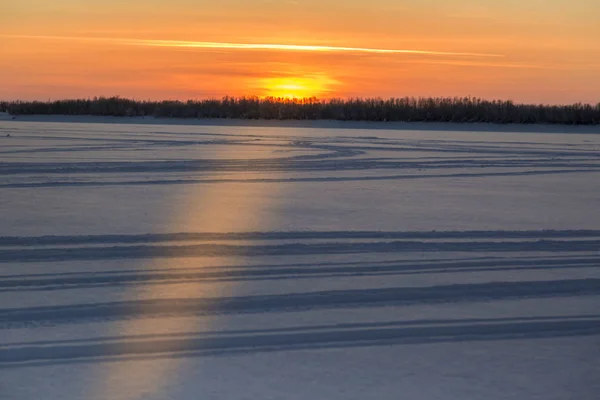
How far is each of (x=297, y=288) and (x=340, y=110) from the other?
2781cm

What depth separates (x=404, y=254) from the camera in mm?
6367

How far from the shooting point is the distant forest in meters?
30.7

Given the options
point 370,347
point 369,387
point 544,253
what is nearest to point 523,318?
point 370,347

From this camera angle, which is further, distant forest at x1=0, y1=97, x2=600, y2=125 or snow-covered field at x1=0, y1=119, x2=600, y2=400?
distant forest at x1=0, y1=97, x2=600, y2=125

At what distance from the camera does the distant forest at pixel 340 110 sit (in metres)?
30.7

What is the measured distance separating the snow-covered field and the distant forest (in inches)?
788

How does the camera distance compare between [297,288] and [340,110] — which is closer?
[297,288]

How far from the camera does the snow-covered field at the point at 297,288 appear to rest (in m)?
3.80

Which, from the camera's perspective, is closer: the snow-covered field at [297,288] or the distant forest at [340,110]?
the snow-covered field at [297,288]

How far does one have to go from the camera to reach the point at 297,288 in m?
5.32

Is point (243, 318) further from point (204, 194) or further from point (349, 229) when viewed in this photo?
point (204, 194)

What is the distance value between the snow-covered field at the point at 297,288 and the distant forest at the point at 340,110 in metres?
20.0

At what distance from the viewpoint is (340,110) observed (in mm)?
32812

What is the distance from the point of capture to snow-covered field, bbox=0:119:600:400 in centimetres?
380
